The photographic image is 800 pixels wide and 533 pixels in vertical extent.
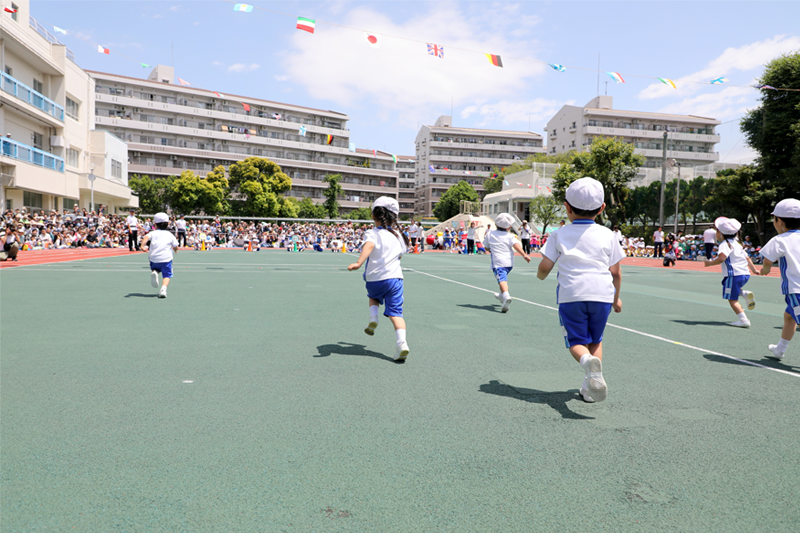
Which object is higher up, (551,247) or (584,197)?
(584,197)

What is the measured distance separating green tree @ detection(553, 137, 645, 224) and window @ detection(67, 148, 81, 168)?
118 feet

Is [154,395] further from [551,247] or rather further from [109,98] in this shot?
[109,98]

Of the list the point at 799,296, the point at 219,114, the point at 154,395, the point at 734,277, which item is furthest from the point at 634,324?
the point at 219,114

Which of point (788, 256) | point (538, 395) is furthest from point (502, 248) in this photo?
point (538, 395)

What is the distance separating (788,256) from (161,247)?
9692 millimetres

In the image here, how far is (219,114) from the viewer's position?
255 ft

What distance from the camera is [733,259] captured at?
820 centimetres

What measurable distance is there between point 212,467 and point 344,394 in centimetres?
154

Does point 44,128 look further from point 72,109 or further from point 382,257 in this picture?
point 382,257

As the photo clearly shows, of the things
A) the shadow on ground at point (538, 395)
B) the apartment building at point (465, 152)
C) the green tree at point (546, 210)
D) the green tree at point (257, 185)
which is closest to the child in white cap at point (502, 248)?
the shadow on ground at point (538, 395)

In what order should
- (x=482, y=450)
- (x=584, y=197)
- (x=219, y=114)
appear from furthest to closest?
(x=219, y=114)
(x=584, y=197)
(x=482, y=450)

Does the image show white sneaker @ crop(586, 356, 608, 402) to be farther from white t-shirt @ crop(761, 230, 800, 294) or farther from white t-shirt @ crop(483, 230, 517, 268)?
white t-shirt @ crop(483, 230, 517, 268)

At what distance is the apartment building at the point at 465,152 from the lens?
4102 inches

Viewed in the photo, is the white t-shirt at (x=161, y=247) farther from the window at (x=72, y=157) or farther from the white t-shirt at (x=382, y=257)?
the window at (x=72, y=157)
